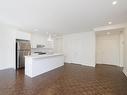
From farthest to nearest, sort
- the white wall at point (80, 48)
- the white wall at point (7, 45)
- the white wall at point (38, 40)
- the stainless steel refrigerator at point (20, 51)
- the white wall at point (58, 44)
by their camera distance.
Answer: the white wall at point (58, 44)
the white wall at point (38, 40)
the white wall at point (80, 48)
the stainless steel refrigerator at point (20, 51)
the white wall at point (7, 45)

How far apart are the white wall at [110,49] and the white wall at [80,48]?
136 centimetres

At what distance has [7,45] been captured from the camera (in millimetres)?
5027

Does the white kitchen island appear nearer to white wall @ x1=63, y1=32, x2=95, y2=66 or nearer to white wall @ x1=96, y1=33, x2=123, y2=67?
white wall @ x1=63, y1=32, x2=95, y2=66

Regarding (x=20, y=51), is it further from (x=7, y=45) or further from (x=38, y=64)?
(x=38, y=64)

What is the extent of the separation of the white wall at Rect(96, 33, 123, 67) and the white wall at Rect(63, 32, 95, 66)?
4.46ft

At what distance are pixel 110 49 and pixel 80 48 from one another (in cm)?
242

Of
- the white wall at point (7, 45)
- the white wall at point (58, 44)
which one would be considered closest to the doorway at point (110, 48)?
the white wall at point (58, 44)

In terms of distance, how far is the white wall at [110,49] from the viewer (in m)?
6.26

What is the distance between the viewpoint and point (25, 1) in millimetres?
2229

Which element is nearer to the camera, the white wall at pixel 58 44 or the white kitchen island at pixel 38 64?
the white kitchen island at pixel 38 64

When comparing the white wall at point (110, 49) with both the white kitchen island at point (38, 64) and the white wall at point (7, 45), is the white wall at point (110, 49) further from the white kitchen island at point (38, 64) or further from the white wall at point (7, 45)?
the white wall at point (7, 45)

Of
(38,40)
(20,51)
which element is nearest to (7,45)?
(20,51)

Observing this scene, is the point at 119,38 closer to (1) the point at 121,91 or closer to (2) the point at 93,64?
(2) the point at 93,64

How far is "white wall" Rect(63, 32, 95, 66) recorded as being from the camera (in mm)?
6168
